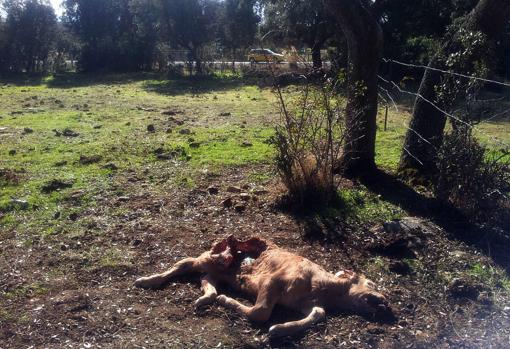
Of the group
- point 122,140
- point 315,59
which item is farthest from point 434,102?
point 122,140

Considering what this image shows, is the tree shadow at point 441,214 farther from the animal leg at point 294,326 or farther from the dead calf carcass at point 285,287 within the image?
the animal leg at point 294,326

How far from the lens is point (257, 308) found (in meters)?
4.07

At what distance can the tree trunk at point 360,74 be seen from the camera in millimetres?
6934

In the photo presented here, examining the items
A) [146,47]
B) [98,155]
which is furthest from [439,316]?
[146,47]

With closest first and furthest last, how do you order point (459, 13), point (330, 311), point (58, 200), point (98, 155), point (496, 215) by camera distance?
point (330, 311) < point (496, 215) < point (58, 200) < point (98, 155) < point (459, 13)

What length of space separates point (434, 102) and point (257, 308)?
379cm

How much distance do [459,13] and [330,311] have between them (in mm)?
Answer: 15030

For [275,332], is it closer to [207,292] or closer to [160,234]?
[207,292]

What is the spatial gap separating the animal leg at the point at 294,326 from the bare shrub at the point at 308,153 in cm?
229

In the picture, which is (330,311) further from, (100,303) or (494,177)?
(494,177)

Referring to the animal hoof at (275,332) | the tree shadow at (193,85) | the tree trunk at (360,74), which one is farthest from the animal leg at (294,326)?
the tree shadow at (193,85)

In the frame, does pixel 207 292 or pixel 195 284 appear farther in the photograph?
pixel 195 284

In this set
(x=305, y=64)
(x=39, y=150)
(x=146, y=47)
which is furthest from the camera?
(x=146, y=47)

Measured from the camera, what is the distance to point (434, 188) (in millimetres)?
6328
